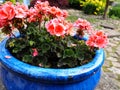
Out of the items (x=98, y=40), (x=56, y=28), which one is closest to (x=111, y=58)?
(x=98, y=40)

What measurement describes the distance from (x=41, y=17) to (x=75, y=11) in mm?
5265

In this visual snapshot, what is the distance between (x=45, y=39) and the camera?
2.29 meters

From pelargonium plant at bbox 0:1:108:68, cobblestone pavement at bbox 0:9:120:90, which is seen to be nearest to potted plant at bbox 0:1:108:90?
pelargonium plant at bbox 0:1:108:68

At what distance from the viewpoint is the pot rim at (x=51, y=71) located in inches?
78.9

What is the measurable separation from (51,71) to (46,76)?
0.06m

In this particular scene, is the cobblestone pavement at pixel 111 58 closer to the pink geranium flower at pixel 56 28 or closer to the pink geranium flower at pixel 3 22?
the pink geranium flower at pixel 3 22

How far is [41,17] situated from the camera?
2354 millimetres

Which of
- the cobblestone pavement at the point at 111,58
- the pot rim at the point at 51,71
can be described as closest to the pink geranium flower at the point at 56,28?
the pot rim at the point at 51,71

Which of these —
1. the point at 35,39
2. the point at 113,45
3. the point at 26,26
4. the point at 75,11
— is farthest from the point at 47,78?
the point at 75,11

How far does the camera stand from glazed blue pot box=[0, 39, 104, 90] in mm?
2014

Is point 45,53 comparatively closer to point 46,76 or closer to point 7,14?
point 46,76

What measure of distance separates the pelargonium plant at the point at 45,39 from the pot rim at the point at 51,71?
0.11m

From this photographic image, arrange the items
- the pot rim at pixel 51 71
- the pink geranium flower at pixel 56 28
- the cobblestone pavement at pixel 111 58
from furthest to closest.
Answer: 1. the cobblestone pavement at pixel 111 58
2. the pink geranium flower at pixel 56 28
3. the pot rim at pixel 51 71

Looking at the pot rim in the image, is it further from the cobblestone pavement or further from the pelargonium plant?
the cobblestone pavement
